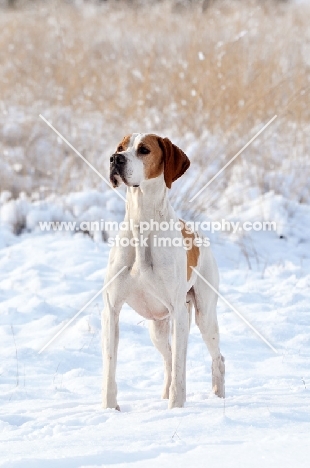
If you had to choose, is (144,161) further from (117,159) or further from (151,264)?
(151,264)

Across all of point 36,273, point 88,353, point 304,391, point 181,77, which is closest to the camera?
point 304,391

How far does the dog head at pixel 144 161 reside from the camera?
3.29 metres

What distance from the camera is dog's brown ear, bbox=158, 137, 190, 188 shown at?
345cm

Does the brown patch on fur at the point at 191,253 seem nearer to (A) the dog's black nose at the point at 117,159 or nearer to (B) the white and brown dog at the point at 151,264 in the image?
(B) the white and brown dog at the point at 151,264

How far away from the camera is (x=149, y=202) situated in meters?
A: 3.50

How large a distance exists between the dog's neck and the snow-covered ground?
0.93 metres

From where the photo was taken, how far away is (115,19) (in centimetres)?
1403

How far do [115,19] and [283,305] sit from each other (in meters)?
9.59

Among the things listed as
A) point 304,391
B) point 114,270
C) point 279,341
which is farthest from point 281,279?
point 114,270

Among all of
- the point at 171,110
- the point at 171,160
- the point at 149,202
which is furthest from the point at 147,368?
the point at 171,110

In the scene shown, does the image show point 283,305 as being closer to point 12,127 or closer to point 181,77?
point 181,77

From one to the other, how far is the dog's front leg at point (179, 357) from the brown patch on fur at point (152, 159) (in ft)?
2.21

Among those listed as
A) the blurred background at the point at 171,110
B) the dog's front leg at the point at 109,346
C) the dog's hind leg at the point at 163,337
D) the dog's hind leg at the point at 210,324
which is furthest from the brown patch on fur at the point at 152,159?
the blurred background at the point at 171,110

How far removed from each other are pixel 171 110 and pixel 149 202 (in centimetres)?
595
